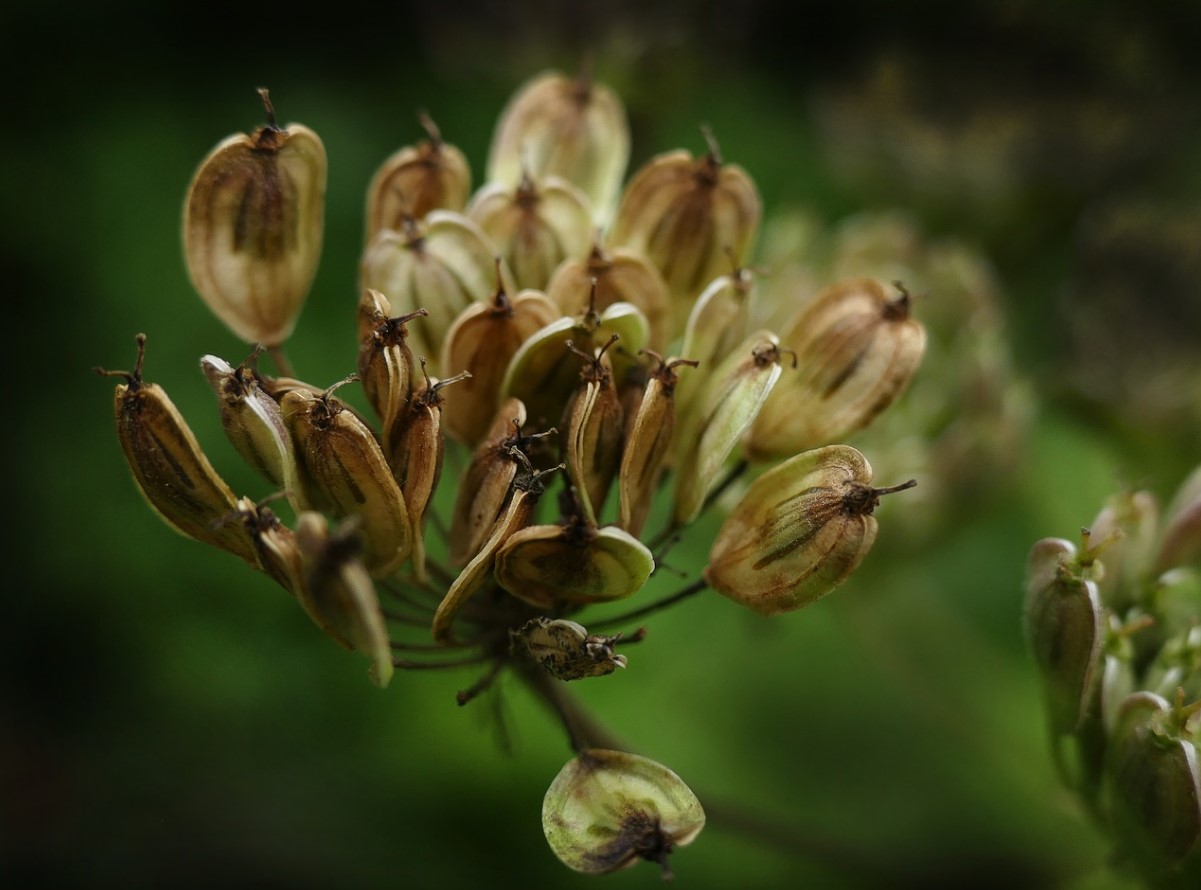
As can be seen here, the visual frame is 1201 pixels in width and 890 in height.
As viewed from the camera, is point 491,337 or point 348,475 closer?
point 348,475

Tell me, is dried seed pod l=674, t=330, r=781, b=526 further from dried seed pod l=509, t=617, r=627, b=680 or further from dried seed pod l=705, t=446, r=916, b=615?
dried seed pod l=509, t=617, r=627, b=680

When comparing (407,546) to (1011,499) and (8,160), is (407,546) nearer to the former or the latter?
(1011,499)

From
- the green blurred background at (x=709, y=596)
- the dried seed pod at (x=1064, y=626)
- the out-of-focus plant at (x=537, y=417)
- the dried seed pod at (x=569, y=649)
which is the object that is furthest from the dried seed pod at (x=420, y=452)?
the green blurred background at (x=709, y=596)

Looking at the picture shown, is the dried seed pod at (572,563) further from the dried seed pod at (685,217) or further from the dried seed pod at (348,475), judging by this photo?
the dried seed pod at (685,217)

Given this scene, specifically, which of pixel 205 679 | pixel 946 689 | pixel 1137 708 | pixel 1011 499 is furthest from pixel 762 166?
pixel 1137 708

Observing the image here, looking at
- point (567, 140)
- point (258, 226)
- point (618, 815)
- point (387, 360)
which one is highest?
point (567, 140)

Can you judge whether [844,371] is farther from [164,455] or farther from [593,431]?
[164,455]

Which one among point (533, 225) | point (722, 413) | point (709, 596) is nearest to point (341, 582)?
point (722, 413)

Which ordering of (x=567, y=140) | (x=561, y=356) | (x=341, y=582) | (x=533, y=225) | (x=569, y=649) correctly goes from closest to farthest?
(x=341, y=582), (x=569, y=649), (x=561, y=356), (x=533, y=225), (x=567, y=140)
